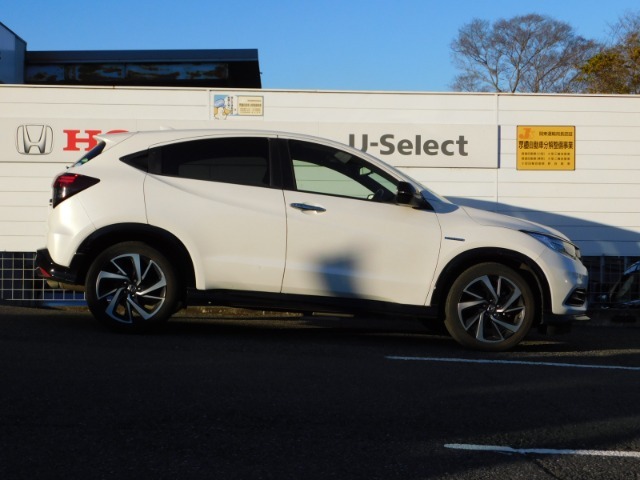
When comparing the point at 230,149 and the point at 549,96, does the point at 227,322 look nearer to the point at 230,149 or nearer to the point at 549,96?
the point at 230,149

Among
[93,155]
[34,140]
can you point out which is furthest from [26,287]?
[93,155]

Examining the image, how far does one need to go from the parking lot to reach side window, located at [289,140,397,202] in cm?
131

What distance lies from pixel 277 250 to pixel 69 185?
183 centimetres

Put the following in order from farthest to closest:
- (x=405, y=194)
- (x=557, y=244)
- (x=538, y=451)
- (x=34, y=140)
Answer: (x=34, y=140) < (x=557, y=244) < (x=405, y=194) < (x=538, y=451)

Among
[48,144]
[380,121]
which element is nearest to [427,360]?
[380,121]

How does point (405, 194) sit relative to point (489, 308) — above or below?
above

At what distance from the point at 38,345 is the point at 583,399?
158 inches

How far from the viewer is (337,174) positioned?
28.8 ft

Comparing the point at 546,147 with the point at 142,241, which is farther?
the point at 546,147

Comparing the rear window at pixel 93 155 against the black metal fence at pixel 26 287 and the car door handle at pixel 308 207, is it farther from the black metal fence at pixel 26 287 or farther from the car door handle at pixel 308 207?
the black metal fence at pixel 26 287

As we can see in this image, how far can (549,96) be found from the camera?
13.2 meters

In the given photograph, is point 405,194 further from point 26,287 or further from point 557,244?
point 26,287

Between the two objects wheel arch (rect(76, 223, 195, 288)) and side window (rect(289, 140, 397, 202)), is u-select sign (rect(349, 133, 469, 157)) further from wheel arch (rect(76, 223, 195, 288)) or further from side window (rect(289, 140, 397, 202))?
wheel arch (rect(76, 223, 195, 288))

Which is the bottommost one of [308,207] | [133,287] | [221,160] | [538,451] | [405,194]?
[538,451]
